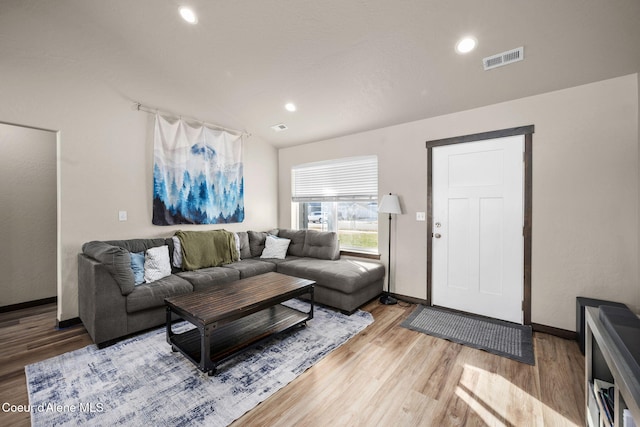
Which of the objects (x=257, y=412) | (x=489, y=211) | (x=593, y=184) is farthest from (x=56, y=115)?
(x=593, y=184)

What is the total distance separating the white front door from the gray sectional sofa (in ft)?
3.01

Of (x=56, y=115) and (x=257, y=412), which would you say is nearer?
(x=257, y=412)

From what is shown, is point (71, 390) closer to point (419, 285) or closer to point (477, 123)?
point (419, 285)

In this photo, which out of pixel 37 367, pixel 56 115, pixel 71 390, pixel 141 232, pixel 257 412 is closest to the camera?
pixel 257 412

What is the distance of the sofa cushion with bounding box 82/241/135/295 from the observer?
2.55 metres

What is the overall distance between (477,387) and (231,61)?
3.66 m

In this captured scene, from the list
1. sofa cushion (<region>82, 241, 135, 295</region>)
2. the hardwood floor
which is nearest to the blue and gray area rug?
the hardwood floor

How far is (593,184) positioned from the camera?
2.57 metres

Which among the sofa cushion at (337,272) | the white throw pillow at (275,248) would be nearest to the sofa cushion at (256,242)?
the white throw pillow at (275,248)

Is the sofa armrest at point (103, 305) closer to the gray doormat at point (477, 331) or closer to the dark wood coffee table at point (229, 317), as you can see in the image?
the dark wood coffee table at point (229, 317)

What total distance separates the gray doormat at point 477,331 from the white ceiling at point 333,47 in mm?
2445

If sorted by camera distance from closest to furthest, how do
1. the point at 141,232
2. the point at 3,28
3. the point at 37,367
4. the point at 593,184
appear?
1. the point at 37,367
2. the point at 3,28
3. the point at 593,184
4. the point at 141,232

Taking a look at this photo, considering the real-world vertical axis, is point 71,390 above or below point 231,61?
below

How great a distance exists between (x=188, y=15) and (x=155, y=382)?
3.02m
